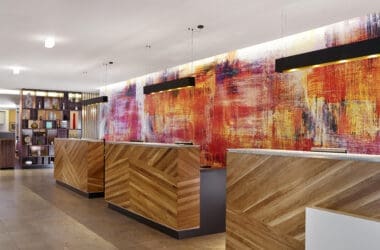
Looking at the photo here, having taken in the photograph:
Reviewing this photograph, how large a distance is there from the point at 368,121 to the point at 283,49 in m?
2.18

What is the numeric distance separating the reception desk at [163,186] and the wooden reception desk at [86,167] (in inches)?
73.3

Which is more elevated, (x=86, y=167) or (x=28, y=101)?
(x=28, y=101)

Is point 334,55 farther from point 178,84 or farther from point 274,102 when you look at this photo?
point 178,84

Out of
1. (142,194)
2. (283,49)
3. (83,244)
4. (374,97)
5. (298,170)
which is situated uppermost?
(283,49)

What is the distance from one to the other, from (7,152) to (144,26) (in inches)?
410

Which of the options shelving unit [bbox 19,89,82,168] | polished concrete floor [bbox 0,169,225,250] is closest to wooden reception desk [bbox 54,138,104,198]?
polished concrete floor [bbox 0,169,225,250]

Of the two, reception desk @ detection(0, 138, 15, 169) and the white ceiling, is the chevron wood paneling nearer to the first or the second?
the white ceiling

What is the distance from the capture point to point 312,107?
6.27 m

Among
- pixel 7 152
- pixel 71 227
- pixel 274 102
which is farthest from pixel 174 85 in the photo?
pixel 7 152

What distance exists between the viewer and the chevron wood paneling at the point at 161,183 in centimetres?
532

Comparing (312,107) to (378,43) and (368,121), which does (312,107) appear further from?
(378,43)

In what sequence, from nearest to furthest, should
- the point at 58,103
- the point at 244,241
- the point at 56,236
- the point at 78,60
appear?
the point at 244,241 < the point at 56,236 < the point at 78,60 < the point at 58,103

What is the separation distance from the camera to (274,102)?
696 centimetres

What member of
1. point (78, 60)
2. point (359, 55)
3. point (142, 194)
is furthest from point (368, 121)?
point (78, 60)
